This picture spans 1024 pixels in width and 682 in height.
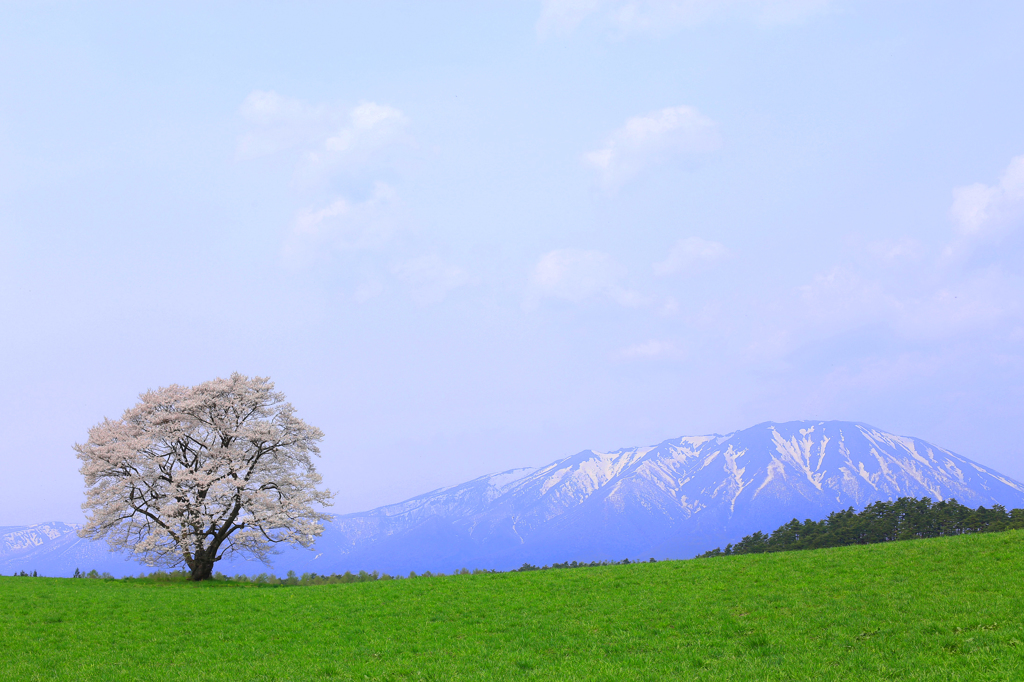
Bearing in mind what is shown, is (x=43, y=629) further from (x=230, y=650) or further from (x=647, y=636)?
(x=647, y=636)

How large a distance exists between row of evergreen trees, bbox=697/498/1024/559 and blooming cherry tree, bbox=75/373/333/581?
4376cm

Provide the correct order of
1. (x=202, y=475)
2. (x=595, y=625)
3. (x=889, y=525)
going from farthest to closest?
(x=889, y=525), (x=202, y=475), (x=595, y=625)

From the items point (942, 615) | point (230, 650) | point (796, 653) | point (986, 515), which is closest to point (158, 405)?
point (230, 650)

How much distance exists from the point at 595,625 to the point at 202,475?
3199 centimetres

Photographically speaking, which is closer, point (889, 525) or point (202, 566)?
point (202, 566)

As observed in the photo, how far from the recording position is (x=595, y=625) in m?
20.8

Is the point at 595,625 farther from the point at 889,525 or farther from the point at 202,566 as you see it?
the point at 889,525

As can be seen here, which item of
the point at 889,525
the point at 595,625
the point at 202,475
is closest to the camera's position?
the point at 595,625

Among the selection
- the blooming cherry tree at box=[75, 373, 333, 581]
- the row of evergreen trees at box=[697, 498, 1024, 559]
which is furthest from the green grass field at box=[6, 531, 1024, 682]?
the row of evergreen trees at box=[697, 498, 1024, 559]

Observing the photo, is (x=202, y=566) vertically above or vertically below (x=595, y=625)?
above

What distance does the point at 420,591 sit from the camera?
93.5 feet

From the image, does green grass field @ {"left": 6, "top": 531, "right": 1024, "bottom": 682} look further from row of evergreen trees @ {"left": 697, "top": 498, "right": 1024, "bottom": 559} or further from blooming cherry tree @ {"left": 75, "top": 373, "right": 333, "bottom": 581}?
row of evergreen trees @ {"left": 697, "top": 498, "right": 1024, "bottom": 559}

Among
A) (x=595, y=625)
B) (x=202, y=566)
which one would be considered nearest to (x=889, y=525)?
(x=595, y=625)

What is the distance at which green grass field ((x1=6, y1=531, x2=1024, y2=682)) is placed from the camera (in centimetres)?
1591
